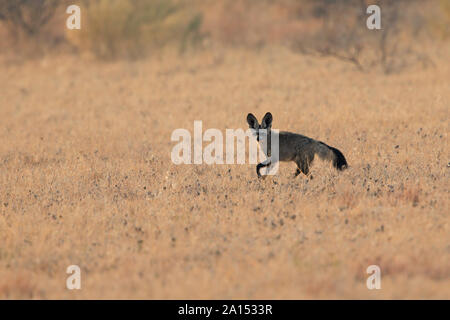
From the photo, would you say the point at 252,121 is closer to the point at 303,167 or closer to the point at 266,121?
the point at 266,121

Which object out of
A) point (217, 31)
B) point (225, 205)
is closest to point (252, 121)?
point (225, 205)

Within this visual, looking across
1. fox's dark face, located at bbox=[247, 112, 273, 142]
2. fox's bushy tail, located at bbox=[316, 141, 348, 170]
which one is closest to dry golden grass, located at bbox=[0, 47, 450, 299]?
fox's bushy tail, located at bbox=[316, 141, 348, 170]

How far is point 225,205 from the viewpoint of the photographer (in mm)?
7352

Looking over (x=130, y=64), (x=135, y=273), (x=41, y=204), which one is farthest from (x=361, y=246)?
(x=130, y=64)

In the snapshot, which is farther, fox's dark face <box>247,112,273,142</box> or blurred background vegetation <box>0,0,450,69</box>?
blurred background vegetation <box>0,0,450,69</box>

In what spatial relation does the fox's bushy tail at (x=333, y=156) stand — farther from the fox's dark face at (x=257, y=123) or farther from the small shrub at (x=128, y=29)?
the small shrub at (x=128, y=29)

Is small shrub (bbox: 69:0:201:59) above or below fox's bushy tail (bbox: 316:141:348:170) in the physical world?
above

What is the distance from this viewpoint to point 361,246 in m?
5.92

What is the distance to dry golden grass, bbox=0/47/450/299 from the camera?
534 centimetres

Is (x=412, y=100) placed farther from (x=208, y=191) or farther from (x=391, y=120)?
(x=208, y=191)

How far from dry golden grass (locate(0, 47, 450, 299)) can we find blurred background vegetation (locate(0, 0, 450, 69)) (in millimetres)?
4228

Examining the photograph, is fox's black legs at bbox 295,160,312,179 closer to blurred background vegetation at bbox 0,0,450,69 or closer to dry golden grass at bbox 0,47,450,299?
dry golden grass at bbox 0,47,450,299

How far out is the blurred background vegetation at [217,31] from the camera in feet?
64.0
